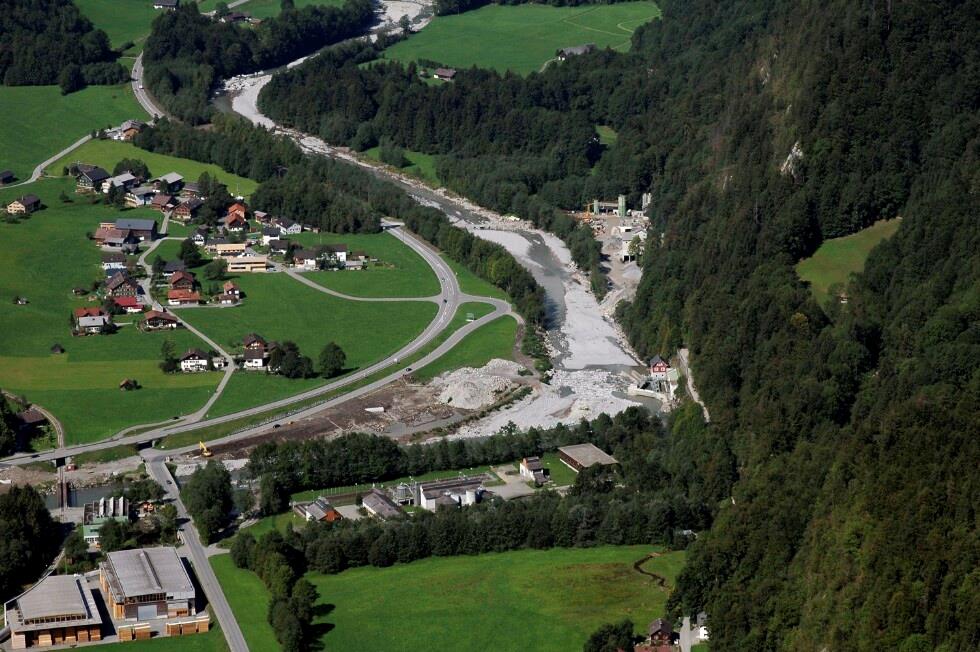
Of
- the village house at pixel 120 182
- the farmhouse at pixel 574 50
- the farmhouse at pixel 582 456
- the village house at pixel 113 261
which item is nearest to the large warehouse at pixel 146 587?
the farmhouse at pixel 582 456

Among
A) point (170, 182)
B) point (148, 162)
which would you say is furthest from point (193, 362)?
point (148, 162)

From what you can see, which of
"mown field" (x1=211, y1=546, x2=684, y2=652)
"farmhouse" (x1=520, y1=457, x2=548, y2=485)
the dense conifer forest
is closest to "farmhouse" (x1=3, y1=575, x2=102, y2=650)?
"mown field" (x1=211, y1=546, x2=684, y2=652)

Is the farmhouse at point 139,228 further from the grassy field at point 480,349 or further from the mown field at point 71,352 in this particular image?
the grassy field at point 480,349

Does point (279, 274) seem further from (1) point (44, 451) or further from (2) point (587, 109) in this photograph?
(2) point (587, 109)

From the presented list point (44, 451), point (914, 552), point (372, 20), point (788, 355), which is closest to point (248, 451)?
point (44, 451)

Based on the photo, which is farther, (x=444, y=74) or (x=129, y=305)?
(x=444, y=74)

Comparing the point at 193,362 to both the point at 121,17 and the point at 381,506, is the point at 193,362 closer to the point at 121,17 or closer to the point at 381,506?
the point at 381,506
